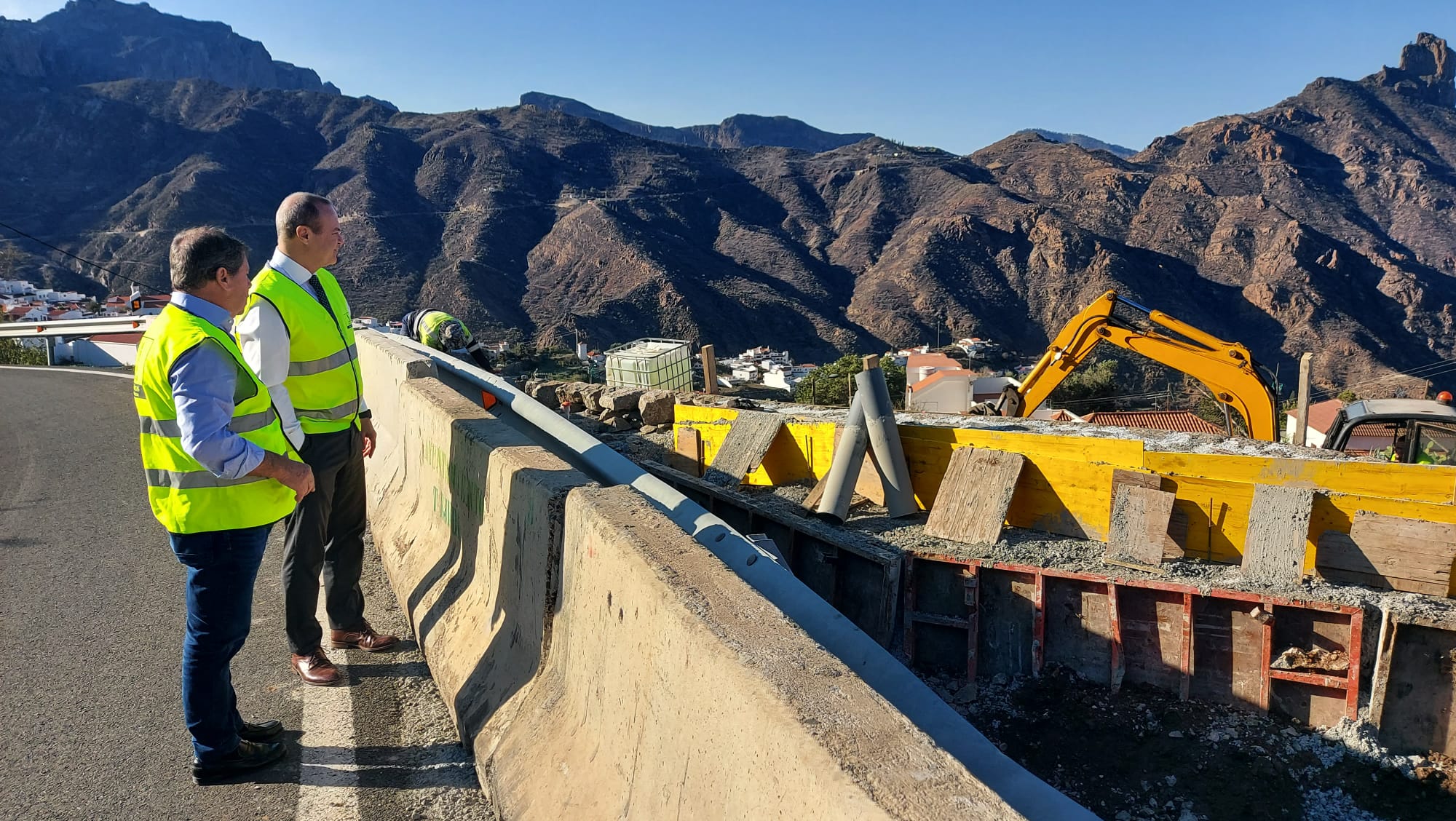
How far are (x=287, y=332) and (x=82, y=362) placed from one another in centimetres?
2081

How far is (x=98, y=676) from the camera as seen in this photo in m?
3.72

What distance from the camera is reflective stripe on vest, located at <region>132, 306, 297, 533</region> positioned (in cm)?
285

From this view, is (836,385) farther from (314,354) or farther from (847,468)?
(314,354)

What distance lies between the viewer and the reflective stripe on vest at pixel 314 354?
3.70 metres

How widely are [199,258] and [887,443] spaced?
5530 mm

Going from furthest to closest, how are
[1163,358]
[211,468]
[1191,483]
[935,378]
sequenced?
[935,378]
[1163,358]
[1191,483]
[211,468]

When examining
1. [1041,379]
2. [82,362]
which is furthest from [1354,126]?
[82,362]

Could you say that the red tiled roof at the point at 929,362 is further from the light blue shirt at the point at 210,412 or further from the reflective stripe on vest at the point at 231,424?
the light blue shirt at the point at 210,412

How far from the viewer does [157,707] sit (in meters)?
3.49

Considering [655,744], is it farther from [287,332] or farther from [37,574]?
[37,574]

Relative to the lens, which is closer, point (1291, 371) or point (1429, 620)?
point (1429, 620)

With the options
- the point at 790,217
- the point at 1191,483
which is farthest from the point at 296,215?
the point at 790,217

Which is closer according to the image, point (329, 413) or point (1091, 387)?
point (329, 413)

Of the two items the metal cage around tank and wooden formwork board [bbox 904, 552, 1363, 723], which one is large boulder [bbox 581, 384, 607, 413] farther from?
wooden formwork board [bbox 904, 552, 1363, 723]
